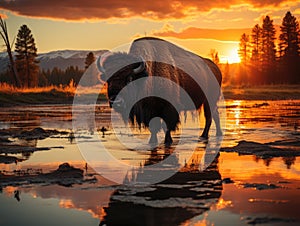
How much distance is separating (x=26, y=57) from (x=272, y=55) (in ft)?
115

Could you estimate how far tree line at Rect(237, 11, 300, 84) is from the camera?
65438 millimetres

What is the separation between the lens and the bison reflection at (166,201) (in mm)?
4359

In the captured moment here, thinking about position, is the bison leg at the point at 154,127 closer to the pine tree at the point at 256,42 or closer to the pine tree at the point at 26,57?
the pine tree at the point at 26,57

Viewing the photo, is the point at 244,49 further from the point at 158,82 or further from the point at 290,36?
the point at 158,82

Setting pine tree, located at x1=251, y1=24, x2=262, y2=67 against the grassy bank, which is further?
pine tree, located at x1=251, y1=24, x2=262, y2=67

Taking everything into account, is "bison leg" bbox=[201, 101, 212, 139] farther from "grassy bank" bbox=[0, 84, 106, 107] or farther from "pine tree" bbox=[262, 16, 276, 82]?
"pine tree" bbox=[262, 16, 276, 82]

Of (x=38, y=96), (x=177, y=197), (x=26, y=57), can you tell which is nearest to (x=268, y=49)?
(x=26, y=57)

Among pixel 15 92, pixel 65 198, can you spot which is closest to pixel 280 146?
pixel 65 198

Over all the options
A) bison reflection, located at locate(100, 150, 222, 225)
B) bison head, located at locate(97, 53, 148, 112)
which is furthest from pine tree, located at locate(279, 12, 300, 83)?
bison reflection, located at locate(100, 150, 222, 225)

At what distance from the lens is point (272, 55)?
70.2 m

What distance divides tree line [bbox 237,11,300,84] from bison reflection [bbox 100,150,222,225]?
61356mm

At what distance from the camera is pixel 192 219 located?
4.33m

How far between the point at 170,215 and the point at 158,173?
2401 mm

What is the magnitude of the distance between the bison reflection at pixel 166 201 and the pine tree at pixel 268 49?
209 ft
